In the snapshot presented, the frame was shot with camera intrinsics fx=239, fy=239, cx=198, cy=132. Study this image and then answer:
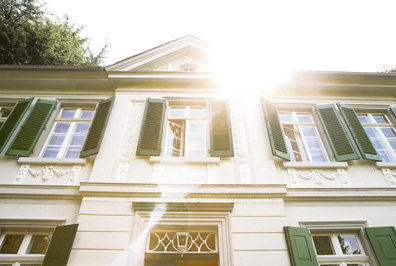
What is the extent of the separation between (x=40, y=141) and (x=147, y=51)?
157 inches

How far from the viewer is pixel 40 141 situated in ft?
19.7

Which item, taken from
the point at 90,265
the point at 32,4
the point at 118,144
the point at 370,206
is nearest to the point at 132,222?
the point at 90,265

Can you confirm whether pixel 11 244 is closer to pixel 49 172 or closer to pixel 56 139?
pixel 49 172

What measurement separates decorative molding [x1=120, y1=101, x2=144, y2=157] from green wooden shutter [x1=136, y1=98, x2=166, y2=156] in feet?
0.67

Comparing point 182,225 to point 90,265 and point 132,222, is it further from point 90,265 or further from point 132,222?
point 90,265

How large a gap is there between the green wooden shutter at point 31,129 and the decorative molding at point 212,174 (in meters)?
4.22

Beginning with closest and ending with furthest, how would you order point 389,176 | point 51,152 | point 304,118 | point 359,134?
point 389,176 < point 51,152 < point 359,134 < point 304,118

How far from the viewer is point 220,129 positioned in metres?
6.02

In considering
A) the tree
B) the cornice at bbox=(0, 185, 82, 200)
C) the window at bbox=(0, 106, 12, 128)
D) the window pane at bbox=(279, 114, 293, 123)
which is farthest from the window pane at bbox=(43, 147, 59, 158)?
the window pane at bbox=(279, 114, 293, 123)

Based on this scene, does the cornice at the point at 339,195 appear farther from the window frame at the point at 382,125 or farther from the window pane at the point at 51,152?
the window pane at the point at 51,152

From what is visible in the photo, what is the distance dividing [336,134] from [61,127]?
24.1 feet

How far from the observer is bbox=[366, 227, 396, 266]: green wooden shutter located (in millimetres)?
4273

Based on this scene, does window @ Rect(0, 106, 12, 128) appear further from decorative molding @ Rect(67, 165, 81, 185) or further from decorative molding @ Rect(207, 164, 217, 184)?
decorative molding @ Rect(207, 164, 217, 184)

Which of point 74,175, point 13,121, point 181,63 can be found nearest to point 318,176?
point 181,63
